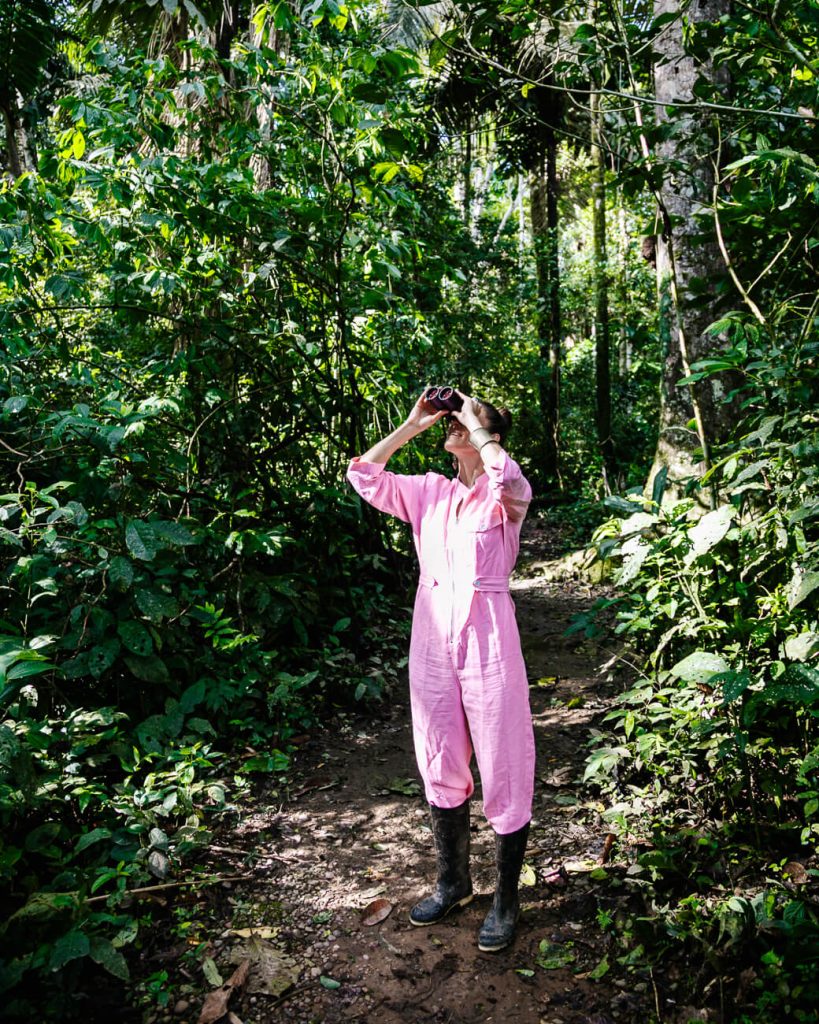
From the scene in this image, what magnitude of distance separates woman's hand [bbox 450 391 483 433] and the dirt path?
177cm

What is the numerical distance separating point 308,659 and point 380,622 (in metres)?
1.04

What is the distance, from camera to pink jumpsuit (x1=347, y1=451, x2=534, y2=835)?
2.46 meters

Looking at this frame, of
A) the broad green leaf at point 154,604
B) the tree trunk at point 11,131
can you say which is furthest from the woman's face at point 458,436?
the tree trunk at point 11,131

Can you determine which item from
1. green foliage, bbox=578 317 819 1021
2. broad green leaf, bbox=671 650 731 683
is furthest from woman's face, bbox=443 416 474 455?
broad green leaf, bbox=671 650 731 683

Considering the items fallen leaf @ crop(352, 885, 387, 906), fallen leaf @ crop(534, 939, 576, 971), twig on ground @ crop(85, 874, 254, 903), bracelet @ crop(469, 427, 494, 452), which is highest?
bracelet @ crop(469, 427, 494, 452)

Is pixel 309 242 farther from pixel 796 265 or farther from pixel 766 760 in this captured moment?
pixel 766 760

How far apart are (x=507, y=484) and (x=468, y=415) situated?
283mm

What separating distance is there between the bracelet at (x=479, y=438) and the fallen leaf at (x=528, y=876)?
5.59ft

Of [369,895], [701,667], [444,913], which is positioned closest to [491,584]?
[701,667]

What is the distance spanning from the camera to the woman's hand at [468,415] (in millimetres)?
2453

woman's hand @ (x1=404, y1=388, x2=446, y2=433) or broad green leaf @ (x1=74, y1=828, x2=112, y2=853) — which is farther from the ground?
woman's hand @ (x1=404, y1=388, x2=446, y2=433)

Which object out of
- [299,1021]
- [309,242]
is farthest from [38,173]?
[299,1021]

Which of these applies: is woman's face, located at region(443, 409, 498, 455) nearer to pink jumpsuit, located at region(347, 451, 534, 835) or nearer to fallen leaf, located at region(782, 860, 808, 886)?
pink jumpsuit, located at region(347, 451, 534, 835)

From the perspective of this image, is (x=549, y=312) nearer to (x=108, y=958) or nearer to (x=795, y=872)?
(x=795, y=872)
